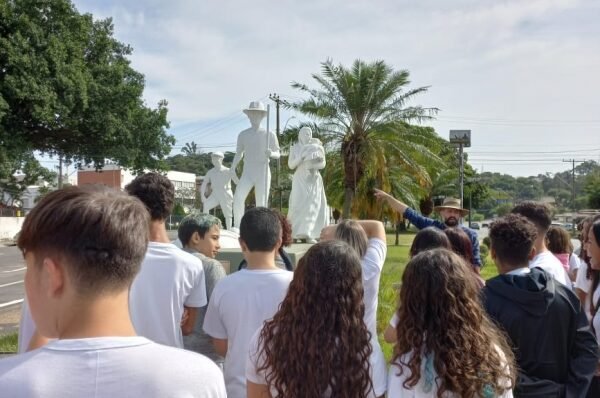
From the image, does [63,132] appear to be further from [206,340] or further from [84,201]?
[84,201]

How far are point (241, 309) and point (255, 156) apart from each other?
7260mm

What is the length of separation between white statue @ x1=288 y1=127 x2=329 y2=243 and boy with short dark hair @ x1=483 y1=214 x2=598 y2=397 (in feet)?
24.9

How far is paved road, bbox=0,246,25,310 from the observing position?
1235cm

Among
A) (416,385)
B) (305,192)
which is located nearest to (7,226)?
(305,192)

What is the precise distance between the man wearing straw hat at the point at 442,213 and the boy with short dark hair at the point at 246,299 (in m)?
2.03

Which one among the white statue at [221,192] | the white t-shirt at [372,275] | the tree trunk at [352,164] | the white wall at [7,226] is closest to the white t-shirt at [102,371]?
the white t-shirt at [372,275]

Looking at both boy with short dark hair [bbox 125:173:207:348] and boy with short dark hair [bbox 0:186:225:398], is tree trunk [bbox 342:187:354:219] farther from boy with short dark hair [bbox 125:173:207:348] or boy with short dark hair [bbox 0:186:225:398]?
boy with short dark hair [bbox 0:186:225:398]

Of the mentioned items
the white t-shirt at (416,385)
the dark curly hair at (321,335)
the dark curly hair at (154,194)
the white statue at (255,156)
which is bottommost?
the white t-shirt at (416,385)

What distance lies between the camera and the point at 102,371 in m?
1.12

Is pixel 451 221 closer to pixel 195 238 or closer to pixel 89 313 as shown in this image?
pixel 195 238

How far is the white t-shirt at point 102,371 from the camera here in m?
1.08

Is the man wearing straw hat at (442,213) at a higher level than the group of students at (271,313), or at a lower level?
higher

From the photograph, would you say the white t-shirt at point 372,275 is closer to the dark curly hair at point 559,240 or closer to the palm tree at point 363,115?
the dark curly hair at point 559,240

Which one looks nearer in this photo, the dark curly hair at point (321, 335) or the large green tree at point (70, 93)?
the dark curly hair at point (321, 335)
